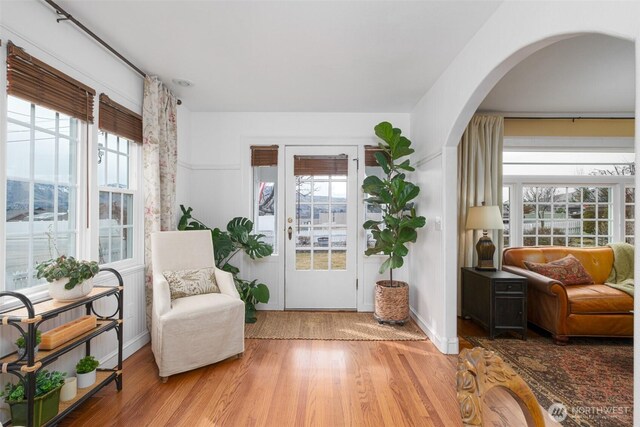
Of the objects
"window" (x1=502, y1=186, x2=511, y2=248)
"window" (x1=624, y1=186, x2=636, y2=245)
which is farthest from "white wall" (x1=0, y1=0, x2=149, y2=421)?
"window" (x1=624, y1=186, x2=636, y2=245)

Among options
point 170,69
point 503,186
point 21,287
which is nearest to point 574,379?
point 503,186

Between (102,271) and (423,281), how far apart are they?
302 centimetres

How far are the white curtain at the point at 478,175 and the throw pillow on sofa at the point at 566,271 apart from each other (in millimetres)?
469

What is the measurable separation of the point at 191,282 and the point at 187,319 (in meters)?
0.49

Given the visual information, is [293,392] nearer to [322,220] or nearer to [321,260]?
[321,260]

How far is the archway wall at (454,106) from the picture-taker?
4.56 feet

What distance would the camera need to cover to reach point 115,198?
2.74 meters

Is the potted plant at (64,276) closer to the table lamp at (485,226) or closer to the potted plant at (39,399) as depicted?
the potted plant at (39,399)

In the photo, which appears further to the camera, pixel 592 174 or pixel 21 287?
pixel 592 174

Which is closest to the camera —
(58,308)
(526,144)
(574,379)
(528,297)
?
(58,308)

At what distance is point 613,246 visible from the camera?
371 centimetres

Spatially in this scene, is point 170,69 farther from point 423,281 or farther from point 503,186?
point 503,186

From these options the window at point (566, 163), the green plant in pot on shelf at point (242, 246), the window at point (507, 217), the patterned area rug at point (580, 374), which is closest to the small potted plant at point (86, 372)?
the green plant in pot on shelf at point (242, 246)

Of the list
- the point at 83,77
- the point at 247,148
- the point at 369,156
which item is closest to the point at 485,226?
the point at 369,156
